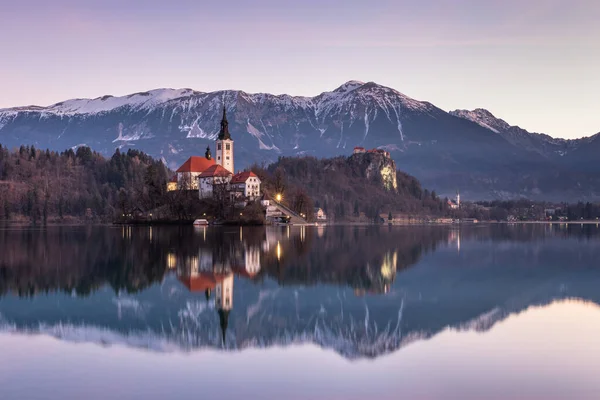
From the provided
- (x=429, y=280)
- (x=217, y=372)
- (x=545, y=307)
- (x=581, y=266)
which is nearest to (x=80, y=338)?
(x=217, y=372)

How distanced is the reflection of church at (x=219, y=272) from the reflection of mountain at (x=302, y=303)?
0.24ft

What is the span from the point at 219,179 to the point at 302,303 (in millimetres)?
116434

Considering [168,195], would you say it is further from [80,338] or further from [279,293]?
[80,338]

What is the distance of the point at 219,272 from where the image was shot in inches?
1586

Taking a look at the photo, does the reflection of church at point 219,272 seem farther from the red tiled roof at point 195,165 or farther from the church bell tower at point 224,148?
the church bell tower at point 224,148

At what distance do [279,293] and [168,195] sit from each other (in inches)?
4310

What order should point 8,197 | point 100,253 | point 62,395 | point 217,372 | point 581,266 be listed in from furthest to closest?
point 8,197, point 100,253, point 581,266, point 217,372, point 62,395

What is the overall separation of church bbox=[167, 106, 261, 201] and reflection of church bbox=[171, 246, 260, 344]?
271ft

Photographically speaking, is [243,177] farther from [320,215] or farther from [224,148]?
[320,215]

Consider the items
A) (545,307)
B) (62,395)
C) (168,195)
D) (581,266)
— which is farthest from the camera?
(168,195)

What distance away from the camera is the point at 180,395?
15.9m

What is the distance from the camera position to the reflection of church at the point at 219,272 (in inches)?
1189

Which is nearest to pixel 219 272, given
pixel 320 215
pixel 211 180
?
pixel 211 180

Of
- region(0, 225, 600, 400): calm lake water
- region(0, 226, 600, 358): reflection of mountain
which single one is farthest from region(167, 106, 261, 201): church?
region(0, 225, 600, 400): calm lake water
